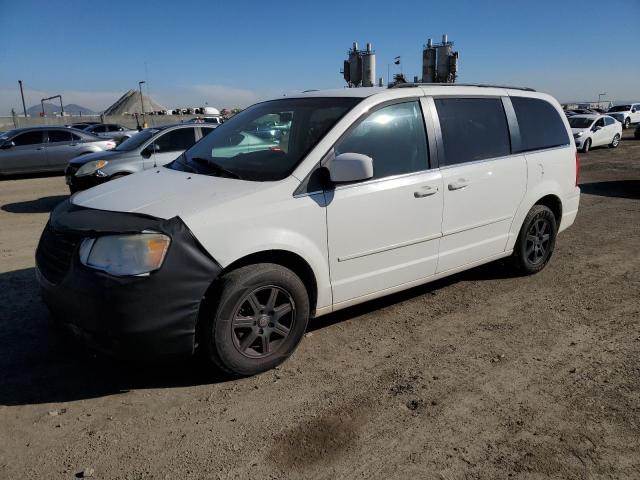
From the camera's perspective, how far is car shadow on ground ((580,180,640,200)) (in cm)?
1065

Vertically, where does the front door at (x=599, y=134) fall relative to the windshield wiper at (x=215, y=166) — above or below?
below

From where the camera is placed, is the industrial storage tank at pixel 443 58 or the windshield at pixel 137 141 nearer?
the windshield at pixel 137 141

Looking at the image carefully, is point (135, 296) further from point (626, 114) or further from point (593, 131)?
point (626, 114)

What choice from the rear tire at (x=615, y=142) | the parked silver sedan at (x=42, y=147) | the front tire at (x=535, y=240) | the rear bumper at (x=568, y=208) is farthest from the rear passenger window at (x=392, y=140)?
the rear tire at (x=615, y=142)

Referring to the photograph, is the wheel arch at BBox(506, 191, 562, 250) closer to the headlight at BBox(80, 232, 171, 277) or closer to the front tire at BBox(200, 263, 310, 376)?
the front tire at BBox(200, 263, 310, 376)

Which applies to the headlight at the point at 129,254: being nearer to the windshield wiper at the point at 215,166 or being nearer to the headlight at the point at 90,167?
the windshield wiper at the point at 215,166

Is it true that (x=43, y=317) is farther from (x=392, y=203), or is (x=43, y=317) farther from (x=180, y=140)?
(x=180, y=140)

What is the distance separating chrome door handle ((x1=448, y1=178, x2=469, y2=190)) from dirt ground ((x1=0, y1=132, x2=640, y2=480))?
43.0 inches

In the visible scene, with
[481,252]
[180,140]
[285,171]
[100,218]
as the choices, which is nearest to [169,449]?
[100,218]

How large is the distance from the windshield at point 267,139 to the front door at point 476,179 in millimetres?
1029

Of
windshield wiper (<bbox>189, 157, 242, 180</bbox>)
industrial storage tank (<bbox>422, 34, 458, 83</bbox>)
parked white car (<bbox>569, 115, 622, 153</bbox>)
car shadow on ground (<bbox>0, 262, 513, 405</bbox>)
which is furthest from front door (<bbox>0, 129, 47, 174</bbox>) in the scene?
industrial storage tank (<bbox>422, 34, 458, 83</bbox>)

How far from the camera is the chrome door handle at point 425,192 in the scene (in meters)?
3.79

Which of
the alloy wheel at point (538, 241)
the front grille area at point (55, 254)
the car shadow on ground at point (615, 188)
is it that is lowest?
the car shadow on ground at point (615, 188)

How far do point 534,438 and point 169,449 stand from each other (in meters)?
1.95
